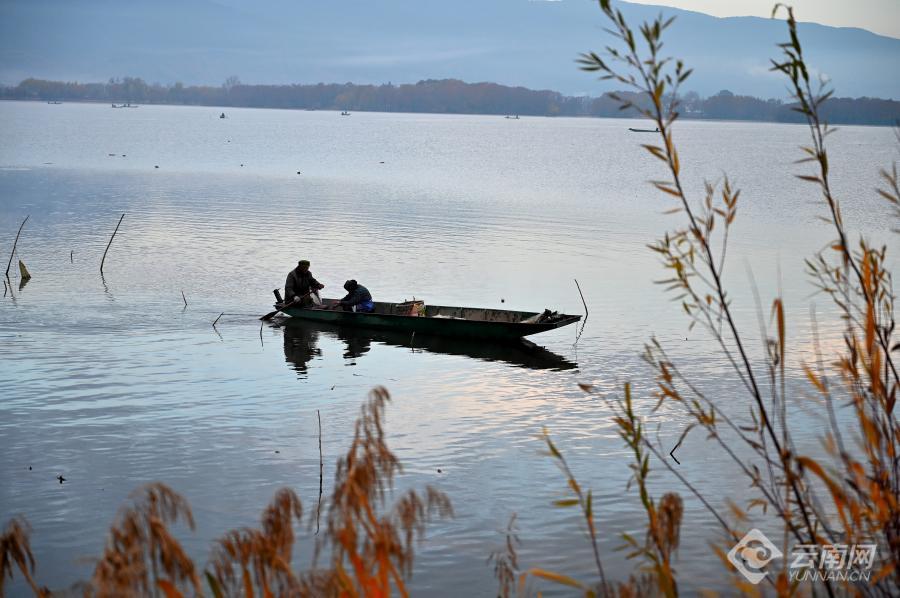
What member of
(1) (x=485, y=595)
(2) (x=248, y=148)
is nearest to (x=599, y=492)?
(1) (x=485, y=595)

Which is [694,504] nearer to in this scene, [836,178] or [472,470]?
[472,470]

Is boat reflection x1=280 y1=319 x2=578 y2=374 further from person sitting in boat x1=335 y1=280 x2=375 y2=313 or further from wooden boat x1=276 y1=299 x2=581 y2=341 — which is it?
person sitting in boat x1=335 y1=280 x2=375 y2=313

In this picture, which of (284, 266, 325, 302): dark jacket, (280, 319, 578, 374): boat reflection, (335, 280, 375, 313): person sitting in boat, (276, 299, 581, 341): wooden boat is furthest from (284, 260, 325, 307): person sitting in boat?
(335, 280, 375, 313): person sitting in boat

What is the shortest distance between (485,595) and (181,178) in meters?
76.3

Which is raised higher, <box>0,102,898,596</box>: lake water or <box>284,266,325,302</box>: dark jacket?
<box>284,266,325,302</box>: dark jacket

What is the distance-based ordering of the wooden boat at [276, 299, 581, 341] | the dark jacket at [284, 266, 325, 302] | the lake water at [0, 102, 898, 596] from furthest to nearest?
the dark jacket at [284, 266, 325, 302], the wooden boat at [276, 299, 581, 341], the lake water at [0, 102, 898, 596]

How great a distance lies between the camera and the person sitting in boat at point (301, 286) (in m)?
29.0

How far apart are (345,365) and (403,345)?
104 inches

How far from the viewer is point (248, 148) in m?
140

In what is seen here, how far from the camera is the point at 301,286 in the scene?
96.0 feet

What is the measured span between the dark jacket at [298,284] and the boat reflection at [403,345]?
3.22ft

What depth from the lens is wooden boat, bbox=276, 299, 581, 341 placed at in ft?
84.6

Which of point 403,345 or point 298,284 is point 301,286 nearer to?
point 298,284

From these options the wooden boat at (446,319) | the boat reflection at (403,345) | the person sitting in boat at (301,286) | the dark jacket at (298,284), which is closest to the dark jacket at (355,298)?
the wooden boat at (446,319)
